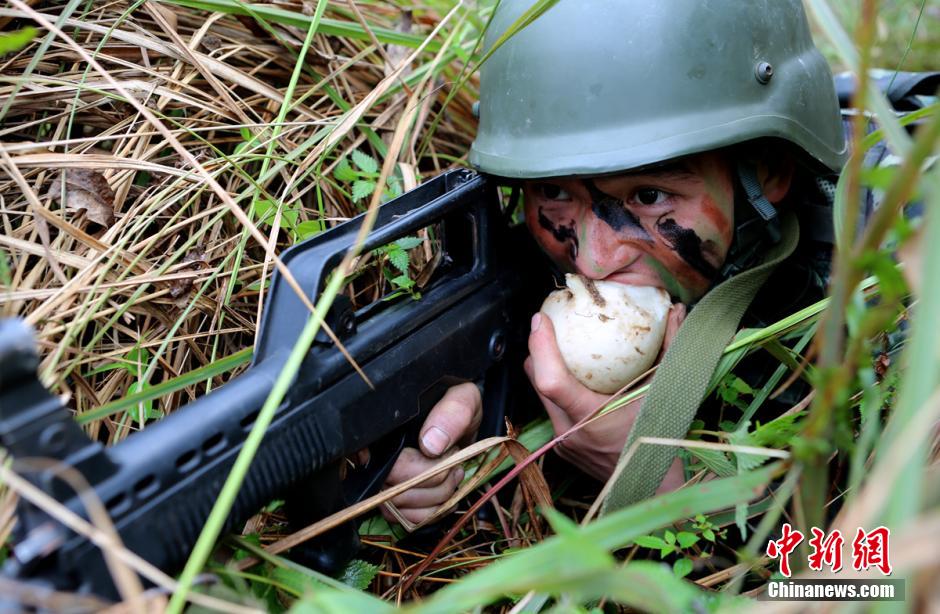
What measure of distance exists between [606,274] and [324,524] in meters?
0.84

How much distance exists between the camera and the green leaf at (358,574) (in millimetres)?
1587

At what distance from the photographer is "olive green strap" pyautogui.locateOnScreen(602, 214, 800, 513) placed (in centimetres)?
161

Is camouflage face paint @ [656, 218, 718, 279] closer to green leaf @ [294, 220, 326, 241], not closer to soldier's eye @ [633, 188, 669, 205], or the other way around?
soldier's eye @ [633, 188, 669, 205]

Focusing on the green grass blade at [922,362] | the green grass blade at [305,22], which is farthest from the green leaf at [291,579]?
the green grass blade at [305,22]

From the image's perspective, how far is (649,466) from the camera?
5.30 feet

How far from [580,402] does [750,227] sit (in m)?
0.61

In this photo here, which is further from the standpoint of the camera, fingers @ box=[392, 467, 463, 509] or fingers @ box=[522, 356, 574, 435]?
A: fingers @ box=[522, 356, 574, 435]

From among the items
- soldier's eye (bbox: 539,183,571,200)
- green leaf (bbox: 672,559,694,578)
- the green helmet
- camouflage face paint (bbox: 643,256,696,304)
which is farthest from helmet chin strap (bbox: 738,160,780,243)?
green leaf (bbox: 672,559,694,578)

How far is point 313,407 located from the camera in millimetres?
1433

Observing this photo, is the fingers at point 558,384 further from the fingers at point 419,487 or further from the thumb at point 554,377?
the fingers at point 419,487

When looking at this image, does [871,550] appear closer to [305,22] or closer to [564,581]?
[564,581]

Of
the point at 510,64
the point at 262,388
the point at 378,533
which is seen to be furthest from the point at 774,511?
the point at 510,64

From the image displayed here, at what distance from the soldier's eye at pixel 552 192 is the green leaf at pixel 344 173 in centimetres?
48

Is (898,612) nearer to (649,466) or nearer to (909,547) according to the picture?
(909,547)
